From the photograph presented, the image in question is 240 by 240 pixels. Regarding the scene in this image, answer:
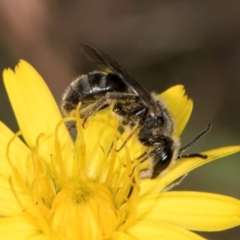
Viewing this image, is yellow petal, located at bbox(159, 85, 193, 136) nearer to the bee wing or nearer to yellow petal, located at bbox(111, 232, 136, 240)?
the bee wing

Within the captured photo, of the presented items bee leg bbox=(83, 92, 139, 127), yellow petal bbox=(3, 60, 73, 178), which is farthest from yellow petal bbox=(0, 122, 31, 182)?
bee leg bbox=(83, 92, 139, 127)

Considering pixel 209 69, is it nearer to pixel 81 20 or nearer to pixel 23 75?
pixel 81 20

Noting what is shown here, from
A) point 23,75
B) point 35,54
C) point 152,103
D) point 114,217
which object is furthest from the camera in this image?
point 35,54

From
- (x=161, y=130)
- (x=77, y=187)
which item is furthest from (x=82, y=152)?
(x=161, y=130)

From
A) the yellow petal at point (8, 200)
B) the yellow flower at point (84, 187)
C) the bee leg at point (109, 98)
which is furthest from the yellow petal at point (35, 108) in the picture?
the bee leg at point (109, 98)

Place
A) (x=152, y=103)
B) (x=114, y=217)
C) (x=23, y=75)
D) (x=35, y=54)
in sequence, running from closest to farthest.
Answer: (x=152, y=103) → (x=114, y=217) → (x=23, y=75) → (x=35, y=54)

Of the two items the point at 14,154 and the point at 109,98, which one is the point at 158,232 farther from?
the point at 14,154

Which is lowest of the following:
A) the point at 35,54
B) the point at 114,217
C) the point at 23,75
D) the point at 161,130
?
the point at 114,217

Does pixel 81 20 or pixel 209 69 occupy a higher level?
pixel 81 20

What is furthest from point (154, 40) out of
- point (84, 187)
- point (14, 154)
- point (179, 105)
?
point (84, 187)
